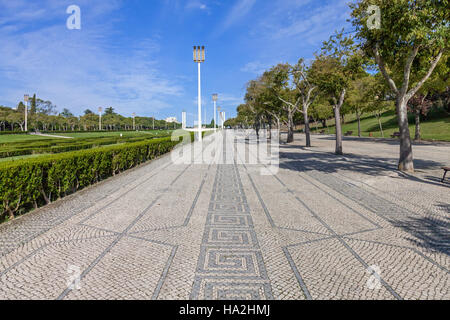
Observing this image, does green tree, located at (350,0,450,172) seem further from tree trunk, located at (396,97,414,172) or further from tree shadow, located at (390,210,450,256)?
tree shadow, located at (390,210,450,256)

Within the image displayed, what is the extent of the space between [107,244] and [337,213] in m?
5.07

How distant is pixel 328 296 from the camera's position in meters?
3.07

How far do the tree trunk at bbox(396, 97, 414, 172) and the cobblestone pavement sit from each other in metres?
2.59

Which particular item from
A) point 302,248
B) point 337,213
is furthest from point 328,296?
point 337,213

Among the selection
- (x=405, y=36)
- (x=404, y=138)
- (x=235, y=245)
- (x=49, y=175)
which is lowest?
(x=235, y=245)

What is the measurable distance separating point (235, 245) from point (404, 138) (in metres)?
9.95

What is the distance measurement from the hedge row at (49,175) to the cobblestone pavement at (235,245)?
479 millimetres

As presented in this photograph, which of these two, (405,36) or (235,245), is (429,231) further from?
(405,36)

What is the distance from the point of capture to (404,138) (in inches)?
423

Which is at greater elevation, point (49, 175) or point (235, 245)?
point (49, 175)

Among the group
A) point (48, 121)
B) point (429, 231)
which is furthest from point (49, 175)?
point (48, 121)

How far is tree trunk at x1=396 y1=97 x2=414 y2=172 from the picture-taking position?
416 inches

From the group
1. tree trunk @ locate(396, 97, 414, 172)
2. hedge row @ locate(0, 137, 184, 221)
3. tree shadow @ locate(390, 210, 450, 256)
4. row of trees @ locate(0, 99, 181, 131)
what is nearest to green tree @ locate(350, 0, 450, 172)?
tree trunk @ locate(396, 97, 414, 172)

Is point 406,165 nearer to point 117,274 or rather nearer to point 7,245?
point 117,274
